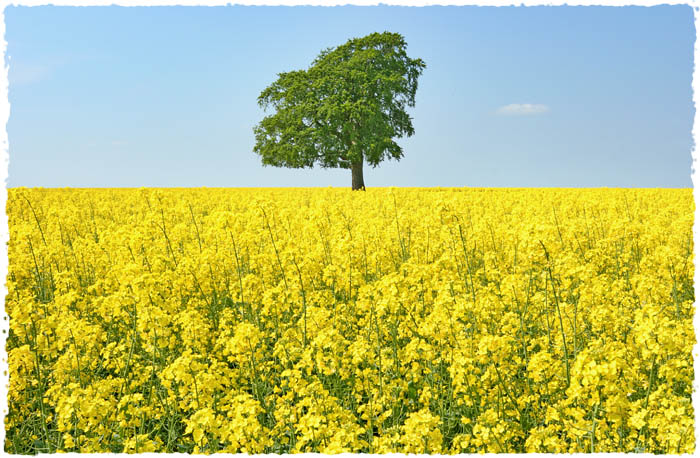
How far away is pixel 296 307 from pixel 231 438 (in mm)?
3024

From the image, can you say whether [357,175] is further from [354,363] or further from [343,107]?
[354,363]

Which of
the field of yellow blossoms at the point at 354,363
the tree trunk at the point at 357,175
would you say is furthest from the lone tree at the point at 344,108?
the field of yellow blossoms at the point at 354,363

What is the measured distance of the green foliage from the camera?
33031 mm

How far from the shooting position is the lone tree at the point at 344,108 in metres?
33.1

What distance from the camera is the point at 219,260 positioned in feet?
23.7

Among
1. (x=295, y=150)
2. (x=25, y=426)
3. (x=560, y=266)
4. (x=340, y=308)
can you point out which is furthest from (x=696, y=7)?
(x=295, y=150)

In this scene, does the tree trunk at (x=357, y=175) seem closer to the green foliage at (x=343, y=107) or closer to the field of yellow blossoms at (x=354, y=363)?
the green foliage at (x=343, y=107)

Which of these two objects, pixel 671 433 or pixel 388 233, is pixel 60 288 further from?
pixel 671 433

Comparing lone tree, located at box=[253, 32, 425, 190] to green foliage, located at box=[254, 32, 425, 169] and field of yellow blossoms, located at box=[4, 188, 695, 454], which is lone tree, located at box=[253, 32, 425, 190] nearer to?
green foliage, located at box=[254, 32, 425, 169]

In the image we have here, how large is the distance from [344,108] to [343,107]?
86mm

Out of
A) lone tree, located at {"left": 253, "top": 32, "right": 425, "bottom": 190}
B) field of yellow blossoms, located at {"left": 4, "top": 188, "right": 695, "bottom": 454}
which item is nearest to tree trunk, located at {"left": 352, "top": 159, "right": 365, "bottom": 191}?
lone tree, located at {"left": 253, "top": 32, "right": 425, "bottom": 190}

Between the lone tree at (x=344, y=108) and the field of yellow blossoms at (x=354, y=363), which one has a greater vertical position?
the lone tree at (x=344, y=108)

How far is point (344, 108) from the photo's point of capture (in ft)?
105

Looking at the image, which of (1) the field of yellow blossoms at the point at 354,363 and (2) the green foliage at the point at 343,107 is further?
(2) the green foliage at the point at 343,107
